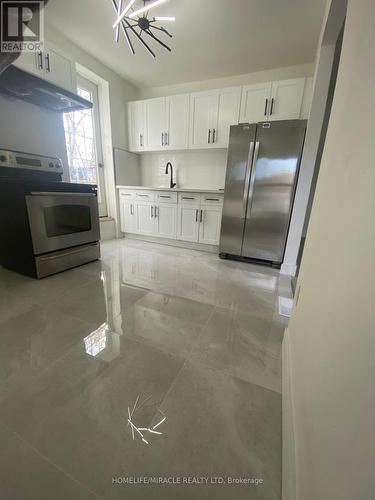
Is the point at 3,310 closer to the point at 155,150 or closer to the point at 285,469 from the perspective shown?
the point at 285,469

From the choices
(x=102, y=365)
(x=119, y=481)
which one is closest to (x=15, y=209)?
(x=102, y=365)

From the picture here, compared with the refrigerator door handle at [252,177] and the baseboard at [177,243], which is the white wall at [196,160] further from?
the baseboard at [177,243]

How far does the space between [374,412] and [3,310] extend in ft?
6.48

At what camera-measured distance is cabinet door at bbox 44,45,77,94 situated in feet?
6.73

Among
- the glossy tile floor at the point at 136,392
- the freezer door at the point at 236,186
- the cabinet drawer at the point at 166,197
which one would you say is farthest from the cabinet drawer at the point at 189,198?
the glossy tile floor at the point at 136,392

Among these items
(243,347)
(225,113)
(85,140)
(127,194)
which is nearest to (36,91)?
(85,140)

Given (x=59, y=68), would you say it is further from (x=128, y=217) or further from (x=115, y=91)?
(x=128, y=217)

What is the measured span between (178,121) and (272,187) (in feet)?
6.09

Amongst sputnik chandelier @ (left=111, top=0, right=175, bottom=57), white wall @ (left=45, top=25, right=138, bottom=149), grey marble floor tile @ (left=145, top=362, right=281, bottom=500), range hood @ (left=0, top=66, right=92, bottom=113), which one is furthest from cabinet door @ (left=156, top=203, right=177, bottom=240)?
grey marble floor tile @ (left=145, top=362, right=281, bottom=500)

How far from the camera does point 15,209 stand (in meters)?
1.82

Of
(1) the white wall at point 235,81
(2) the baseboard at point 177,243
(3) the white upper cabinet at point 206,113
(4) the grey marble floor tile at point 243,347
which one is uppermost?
(1) the white wall at point 235,81

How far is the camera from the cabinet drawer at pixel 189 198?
2952mm

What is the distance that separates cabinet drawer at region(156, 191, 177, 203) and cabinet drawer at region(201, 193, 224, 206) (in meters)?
0.47

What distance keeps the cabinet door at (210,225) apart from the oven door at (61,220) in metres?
1.45
